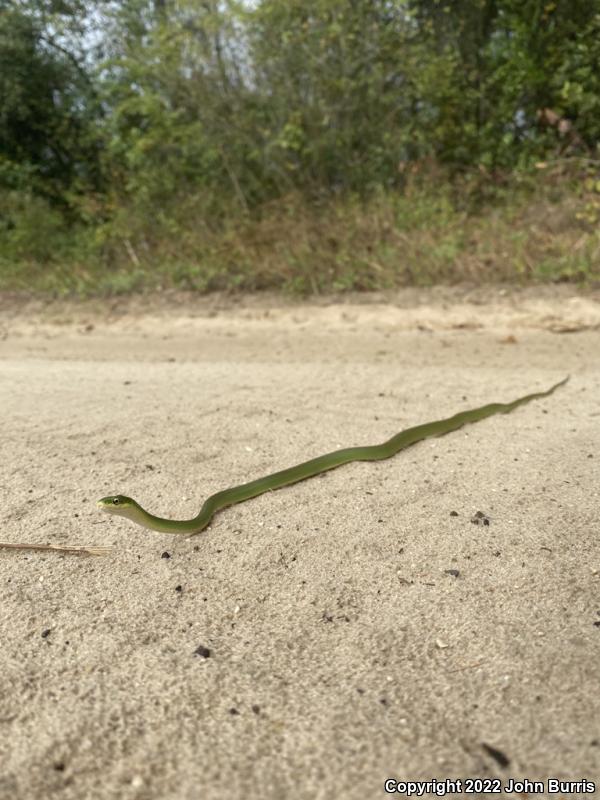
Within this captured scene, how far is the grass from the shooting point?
755cm

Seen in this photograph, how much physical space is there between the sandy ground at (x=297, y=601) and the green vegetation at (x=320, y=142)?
503cm

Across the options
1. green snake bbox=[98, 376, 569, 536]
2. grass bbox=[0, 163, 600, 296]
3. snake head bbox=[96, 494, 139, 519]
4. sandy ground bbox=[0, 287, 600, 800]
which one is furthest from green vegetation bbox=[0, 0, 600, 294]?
snake head bbox=[96, 494, 139, 519]

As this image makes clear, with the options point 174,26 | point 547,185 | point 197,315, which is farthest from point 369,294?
point 174,26

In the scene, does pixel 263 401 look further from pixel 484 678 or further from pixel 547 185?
pixel 547 185

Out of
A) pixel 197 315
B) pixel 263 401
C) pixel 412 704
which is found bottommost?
pixel 197 315

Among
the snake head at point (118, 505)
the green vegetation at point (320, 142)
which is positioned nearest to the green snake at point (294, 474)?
the snake head at point (118, 505)

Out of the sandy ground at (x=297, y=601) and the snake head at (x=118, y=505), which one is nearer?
the sandy ground at (x=297, y=601)

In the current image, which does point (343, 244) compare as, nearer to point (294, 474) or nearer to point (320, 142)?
point (320, 142)

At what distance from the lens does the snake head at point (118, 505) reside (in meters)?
2.09

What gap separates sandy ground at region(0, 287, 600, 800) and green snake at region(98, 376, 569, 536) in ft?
0.18

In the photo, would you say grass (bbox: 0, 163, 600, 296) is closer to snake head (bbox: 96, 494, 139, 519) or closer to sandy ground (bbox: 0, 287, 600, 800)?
sandy ground (bbox: 0, 287, 600, 800)

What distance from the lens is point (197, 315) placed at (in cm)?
772

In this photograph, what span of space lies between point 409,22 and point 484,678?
10.4 metres

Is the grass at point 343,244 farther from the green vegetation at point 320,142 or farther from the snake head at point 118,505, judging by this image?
the snake head at point 118,505
